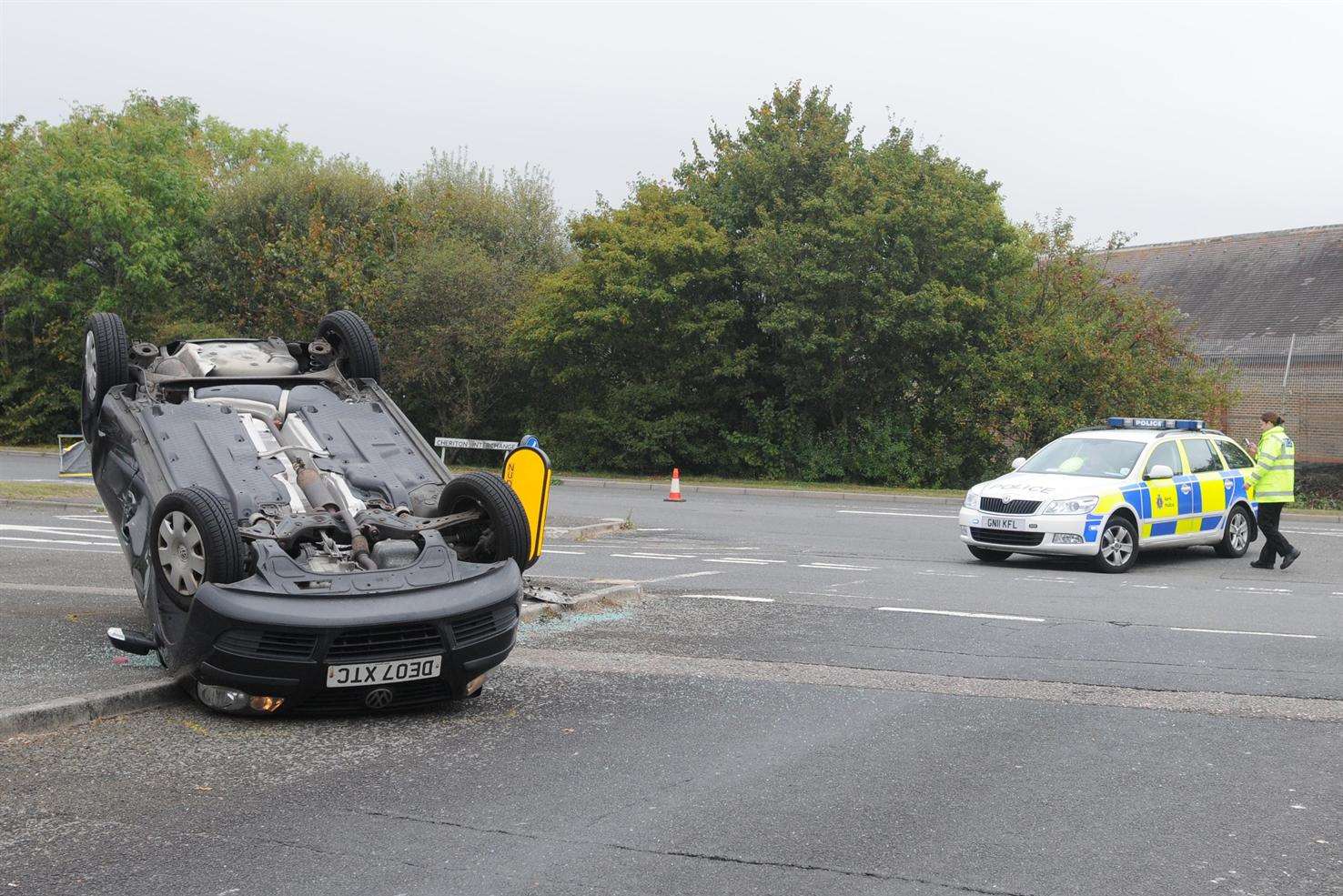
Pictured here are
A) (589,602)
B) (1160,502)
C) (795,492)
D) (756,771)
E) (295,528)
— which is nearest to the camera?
(756,771)

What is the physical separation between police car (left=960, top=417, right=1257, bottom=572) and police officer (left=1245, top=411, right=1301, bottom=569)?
31.1 inches

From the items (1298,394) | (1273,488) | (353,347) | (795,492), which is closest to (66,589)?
(353,347)

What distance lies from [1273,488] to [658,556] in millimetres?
7092

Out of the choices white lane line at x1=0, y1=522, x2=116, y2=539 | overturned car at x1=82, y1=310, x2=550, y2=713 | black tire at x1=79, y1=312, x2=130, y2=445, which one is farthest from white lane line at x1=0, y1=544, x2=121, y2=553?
black tire at x1=79, y1=312, x2=130, y2=445

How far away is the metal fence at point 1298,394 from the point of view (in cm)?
3503

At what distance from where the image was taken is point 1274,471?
1577 cm

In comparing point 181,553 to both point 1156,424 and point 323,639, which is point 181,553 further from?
point 1156,424

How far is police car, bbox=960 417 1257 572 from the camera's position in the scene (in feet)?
49.6

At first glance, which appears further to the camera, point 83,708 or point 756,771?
point 83,708

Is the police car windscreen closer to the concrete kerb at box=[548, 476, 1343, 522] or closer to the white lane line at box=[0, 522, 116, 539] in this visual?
the concrete kerb at box=[548, 476, 1343, 522]

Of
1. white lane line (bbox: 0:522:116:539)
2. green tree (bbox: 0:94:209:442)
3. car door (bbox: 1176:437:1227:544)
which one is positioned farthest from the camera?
green tree (bbox: 0:94:209:442)

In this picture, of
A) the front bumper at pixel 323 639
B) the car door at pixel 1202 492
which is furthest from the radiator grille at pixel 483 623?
the car door at pixel 1202 492

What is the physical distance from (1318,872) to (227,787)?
4274 millimetres

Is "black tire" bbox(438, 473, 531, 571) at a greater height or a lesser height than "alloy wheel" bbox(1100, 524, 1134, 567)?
greater
